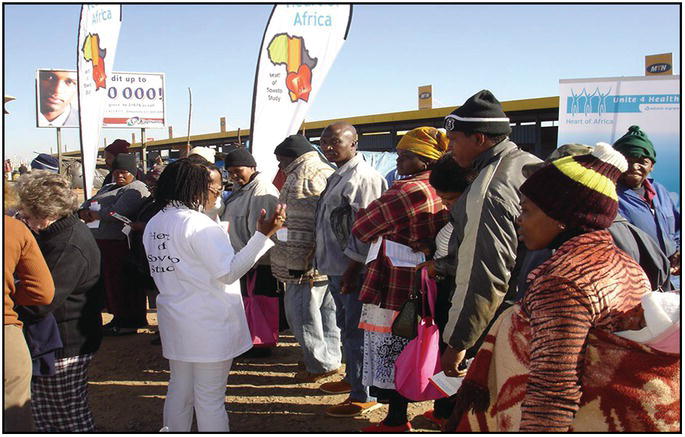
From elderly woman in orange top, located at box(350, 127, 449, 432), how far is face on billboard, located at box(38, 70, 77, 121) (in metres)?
25.9

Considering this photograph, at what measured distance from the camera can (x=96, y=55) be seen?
766 cm

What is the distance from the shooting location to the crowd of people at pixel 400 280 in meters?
1.45

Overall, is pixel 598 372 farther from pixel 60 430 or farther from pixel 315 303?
pixel 315 303

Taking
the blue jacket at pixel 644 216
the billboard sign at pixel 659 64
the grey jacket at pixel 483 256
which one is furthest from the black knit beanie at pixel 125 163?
the billboard sign at pixel 659 64

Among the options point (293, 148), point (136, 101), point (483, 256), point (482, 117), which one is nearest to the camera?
point (483, 256)

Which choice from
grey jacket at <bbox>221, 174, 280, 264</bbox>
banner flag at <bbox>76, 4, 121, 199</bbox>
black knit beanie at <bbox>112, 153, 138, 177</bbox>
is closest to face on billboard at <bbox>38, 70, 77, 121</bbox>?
banner flag at <bbox>76, 4, 121, 199</bbox>

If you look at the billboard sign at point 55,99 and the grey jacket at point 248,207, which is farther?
the billboard sign at point 55,99

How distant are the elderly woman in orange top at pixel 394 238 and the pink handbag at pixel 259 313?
146 centimetres

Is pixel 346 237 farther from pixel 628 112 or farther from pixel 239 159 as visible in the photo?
pixel 628 112

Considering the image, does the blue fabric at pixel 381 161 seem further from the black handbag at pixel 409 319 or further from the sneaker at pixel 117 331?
the black handbag at pixel 409 319

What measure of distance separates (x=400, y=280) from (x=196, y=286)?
1172 millimetres

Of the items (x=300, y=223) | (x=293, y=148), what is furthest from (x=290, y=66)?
(x=300, y=223)

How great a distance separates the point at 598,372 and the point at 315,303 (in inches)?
125

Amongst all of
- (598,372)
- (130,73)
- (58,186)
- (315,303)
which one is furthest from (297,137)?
(130,73)
